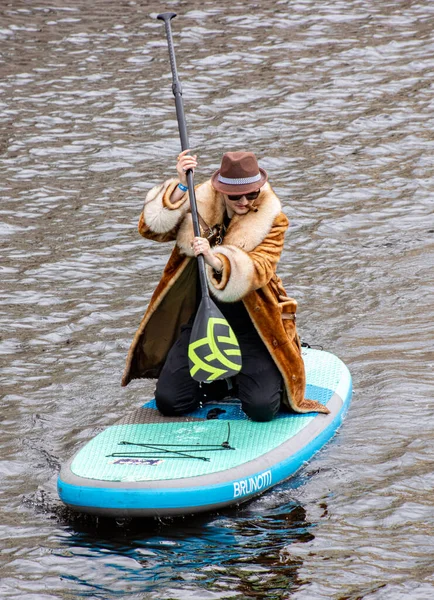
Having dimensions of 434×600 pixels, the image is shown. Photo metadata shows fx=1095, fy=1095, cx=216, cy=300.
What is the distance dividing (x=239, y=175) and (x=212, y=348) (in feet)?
3.28

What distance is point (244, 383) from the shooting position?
261 inches

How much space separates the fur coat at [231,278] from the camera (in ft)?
20.4

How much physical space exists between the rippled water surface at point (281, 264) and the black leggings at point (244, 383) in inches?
19.1

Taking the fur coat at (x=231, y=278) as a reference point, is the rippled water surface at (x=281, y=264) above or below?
below

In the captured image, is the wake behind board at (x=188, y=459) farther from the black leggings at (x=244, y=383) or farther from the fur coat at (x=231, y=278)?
the fur coat at (x=231, y=278)

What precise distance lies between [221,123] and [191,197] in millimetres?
7156

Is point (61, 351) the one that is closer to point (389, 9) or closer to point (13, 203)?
point (13, 203)

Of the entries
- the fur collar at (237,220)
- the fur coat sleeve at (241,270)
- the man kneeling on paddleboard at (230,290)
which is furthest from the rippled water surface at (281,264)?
the fur collar at (237,220)

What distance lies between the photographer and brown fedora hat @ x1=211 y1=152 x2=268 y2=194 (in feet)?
20.4

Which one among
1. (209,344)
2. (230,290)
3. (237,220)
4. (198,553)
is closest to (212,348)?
(209,344)

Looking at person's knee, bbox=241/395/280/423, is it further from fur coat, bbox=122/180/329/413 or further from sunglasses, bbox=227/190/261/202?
sunglasses, bbox=227/190/261/202

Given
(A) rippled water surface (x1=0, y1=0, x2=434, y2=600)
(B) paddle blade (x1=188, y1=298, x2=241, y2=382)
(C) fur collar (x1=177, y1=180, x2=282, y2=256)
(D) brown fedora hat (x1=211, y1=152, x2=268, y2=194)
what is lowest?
Result: (A) rippled water surface (x1=0, y1=0, x2=434, y2=600)

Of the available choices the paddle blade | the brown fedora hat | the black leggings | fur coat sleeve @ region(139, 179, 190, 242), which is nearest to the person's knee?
the black leggings

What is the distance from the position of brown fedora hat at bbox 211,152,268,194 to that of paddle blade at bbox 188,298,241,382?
0.66 metres
